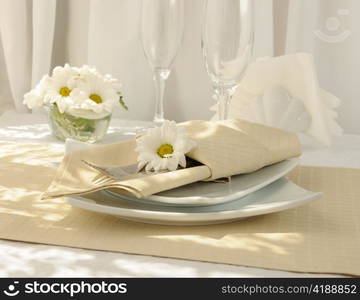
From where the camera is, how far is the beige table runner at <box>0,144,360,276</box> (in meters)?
0.81

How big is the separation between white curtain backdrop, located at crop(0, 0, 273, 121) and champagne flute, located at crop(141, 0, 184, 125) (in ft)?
0.91

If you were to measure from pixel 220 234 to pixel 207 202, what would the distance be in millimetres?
40

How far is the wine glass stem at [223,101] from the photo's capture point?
1207mm

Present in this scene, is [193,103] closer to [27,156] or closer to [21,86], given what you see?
[21,86]

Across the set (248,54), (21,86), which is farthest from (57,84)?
(21,86)

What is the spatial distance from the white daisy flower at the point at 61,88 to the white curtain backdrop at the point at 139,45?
35 centimetres

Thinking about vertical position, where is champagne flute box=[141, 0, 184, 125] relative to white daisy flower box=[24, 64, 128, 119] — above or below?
above

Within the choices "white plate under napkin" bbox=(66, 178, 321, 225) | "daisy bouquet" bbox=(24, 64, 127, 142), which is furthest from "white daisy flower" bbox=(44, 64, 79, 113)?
"white plate under napkin" bbox=(66, 178, 321, 225)

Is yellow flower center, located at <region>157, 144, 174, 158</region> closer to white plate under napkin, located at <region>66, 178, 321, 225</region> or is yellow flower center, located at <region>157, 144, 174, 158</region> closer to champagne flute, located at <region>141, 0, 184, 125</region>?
white plate under napkin, located at <region>66, 178, 321, 225</region>

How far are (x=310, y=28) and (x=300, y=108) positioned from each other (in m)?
0.29

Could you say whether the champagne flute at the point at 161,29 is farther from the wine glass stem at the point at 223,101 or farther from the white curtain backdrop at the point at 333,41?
the white curtain backdrop at the point at 333,41

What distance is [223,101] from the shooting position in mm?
1215

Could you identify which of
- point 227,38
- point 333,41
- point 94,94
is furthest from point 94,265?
point 333,41

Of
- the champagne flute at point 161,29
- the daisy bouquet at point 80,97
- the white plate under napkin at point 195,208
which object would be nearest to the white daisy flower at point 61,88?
the daisy bouquet at point 80,97
